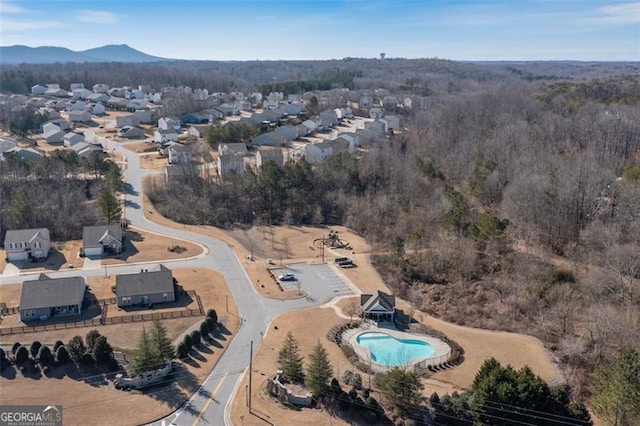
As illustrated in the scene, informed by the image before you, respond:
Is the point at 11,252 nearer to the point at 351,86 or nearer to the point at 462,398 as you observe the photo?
the point at 462,398

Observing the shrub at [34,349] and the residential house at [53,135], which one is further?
the residential house at [53,135]

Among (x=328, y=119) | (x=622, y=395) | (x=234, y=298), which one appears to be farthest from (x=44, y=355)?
(x=328, y=119)

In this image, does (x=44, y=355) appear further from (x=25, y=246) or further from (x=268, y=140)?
(x=268, y=140)

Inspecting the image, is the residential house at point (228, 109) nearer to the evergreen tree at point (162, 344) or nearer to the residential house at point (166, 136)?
the residential house at point (166, 136)

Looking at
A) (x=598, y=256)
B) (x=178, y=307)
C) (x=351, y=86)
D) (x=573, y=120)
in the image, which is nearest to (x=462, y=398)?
(x=178, y=307)

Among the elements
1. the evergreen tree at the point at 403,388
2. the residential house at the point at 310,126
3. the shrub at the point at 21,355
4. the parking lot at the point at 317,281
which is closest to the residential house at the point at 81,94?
the residential house at the point at 310,126

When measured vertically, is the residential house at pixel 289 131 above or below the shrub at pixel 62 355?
above
